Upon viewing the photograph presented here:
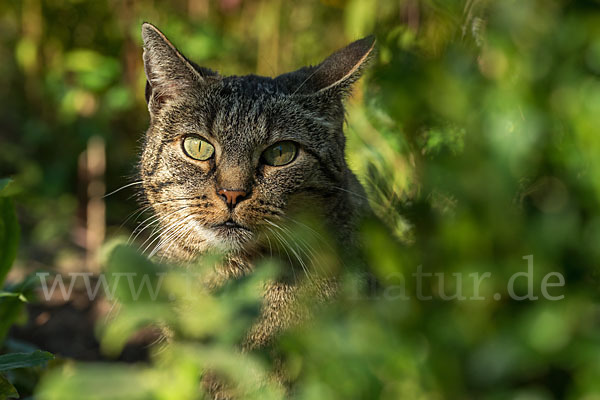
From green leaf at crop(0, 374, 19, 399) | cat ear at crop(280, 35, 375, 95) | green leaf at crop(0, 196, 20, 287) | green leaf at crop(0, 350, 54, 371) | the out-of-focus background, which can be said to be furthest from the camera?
cat ear at crop(280, 35, 375, 95)

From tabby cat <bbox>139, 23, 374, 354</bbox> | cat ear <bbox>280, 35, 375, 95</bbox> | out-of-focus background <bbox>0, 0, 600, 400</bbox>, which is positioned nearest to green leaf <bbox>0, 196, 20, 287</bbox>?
tabby cat <bbox>139, 23, 374, 354</bbox>

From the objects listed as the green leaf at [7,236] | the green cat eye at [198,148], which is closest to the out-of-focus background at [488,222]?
the green cat eye at [198,148]

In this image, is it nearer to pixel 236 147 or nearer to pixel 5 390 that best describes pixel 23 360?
pixel 5 390

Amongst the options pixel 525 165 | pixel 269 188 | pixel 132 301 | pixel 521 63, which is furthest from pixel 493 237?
pixel 269 188

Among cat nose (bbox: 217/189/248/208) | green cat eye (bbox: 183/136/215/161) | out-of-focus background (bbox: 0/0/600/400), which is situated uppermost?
out-of-focus background (bbox: 0/0/600/400)

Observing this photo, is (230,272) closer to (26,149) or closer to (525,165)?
(525,165)

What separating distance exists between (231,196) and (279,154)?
0.25 meters

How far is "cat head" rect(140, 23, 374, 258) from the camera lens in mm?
1902

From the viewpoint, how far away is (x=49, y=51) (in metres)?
4.36

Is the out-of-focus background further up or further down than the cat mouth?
further up

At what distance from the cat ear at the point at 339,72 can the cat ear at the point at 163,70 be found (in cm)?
36

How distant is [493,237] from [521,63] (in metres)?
0.21

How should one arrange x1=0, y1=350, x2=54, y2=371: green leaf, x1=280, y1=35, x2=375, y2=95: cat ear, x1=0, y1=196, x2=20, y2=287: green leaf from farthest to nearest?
x1=280, y1=35, x2=375, y2=95: cat ear → x1=0, y1=196, x2=20, y2=287: green leaf → x1=0, y1=350, x2=54, y2=371: green leaf

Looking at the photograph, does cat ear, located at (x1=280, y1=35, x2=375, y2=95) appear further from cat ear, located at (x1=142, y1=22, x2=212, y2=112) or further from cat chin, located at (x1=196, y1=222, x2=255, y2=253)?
cat chin, located at (x1=196, y1=222, x2=255, y2=253)
